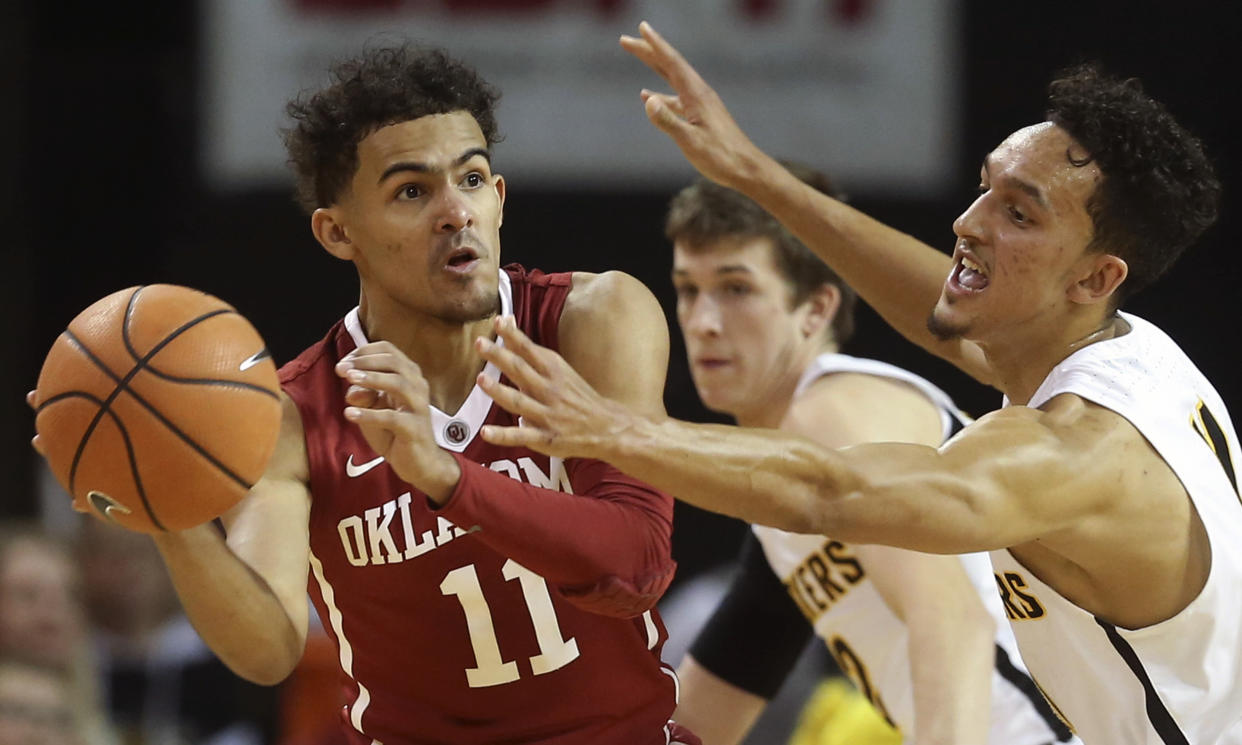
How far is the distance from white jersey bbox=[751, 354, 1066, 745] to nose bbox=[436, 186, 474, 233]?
1633 millimetres

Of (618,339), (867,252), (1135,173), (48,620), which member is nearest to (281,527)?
(618,339)

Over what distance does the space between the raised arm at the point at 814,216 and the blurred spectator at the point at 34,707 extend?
2949 millimetres

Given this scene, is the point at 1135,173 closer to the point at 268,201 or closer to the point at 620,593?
the point at 620,593

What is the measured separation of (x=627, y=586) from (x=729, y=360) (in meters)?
2.19

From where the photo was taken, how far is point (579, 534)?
3.13m

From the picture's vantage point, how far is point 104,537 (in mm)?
6988

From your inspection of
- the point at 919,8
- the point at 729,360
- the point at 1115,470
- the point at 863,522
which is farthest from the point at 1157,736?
the point at 919,8

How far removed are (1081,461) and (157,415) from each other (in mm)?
1841

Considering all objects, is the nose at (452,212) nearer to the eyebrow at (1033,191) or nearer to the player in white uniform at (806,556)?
the eyebrow at (1033,191)

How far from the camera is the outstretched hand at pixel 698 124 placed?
4.43m

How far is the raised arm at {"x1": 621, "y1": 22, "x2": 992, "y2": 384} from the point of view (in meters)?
4.45

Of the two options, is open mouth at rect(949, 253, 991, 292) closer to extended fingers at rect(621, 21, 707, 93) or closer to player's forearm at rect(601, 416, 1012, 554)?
A: player's forearm at rect(601, 416, 1012, 554)

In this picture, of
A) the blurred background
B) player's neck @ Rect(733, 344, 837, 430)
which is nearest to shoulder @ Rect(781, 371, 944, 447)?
player's neck @ Rect(733, 344, 837, 430)

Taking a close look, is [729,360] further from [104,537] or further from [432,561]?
[104,537]
